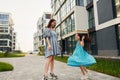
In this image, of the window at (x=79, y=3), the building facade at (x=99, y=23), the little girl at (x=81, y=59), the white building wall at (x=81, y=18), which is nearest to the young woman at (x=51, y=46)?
the little girl at (x=81, y=59)

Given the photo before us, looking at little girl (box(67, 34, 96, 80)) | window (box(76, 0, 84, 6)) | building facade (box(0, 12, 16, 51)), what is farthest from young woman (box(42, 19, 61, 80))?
building facade (box(0, 12, 16, 51))

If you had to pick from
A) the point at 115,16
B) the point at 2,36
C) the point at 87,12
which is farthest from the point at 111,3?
the point at 2,36

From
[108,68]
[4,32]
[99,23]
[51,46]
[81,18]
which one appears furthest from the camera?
[4,32]

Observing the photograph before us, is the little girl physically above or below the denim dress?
below

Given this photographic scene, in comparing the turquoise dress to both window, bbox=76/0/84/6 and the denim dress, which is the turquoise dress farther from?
window, bbox=76/0/84/6

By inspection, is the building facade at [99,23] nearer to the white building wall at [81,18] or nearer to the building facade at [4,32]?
the white building wall at [81,18]

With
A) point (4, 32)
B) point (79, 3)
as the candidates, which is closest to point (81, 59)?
point (79, 3)

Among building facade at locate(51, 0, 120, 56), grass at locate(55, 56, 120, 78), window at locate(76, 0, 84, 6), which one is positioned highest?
window at locate(76, 0, 84, 6)

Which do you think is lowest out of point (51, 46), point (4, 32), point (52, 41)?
point (51, 46)

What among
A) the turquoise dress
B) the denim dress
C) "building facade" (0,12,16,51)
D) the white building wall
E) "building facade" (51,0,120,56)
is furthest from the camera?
"building facade" (0,12,16,51)

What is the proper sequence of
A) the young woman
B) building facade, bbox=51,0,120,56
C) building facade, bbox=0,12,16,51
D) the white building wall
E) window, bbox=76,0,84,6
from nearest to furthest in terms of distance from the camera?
the young woman → building facade, bbox=51,0,120,56 → the white building wall → window, bbox=76,0,84,6 → building facade, bbox=0,12,16,51

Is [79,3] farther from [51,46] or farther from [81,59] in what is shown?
[81,59]

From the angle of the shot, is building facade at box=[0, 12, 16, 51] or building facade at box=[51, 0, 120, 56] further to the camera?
building facade at box=[0, 12, 16, 51]

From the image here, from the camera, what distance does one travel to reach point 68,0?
29.3 metres
